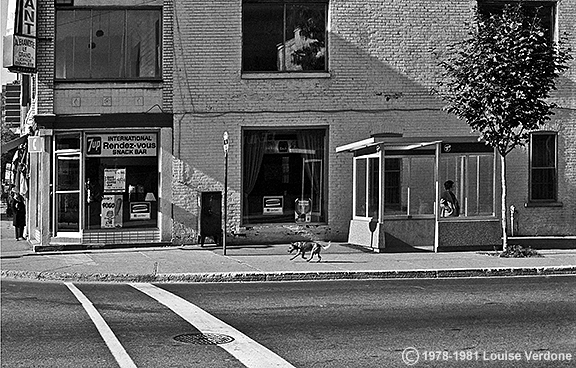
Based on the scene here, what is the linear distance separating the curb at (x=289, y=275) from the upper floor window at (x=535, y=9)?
28.3 feet

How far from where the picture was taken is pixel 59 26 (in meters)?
21.5

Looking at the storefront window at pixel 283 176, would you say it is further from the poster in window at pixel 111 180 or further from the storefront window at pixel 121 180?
the poster in window at pixel 111 180

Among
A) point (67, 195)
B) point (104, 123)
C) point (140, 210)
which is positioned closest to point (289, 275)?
point (140, 210)

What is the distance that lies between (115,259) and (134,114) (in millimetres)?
4385

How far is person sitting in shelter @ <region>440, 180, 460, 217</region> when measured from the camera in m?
19.9

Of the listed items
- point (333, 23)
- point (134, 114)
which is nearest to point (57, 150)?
point (134, 114)

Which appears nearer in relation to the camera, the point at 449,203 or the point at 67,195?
the point at 449,203

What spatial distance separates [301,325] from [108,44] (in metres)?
13.6

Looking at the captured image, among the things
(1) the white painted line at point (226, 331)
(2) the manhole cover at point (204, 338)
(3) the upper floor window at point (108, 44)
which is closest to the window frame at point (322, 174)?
(3) the upper floor window at point (108, 44)

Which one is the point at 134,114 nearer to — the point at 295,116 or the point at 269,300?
the point at 295,116

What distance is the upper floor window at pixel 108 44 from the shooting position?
21.5m

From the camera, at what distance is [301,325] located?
1015 cm

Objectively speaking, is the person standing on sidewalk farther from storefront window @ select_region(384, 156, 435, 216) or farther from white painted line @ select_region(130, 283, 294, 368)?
white painted line @ select_region(130, 283, 294, 368)

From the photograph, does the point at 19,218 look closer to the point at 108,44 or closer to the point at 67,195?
the point at 67,195
